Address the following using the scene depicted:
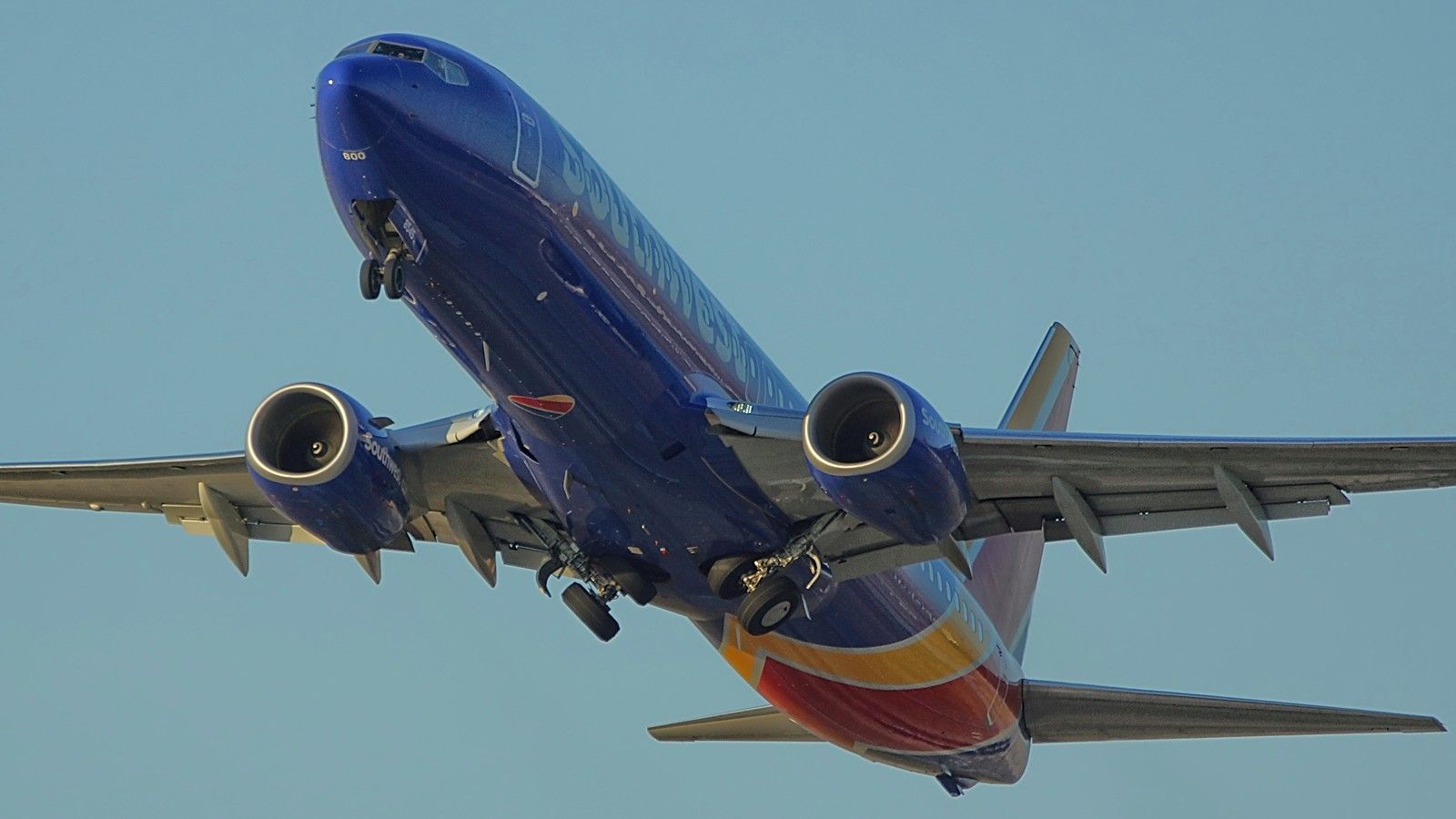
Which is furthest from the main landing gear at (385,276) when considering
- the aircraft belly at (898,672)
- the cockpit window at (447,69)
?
the aircraft belly at (898,672)

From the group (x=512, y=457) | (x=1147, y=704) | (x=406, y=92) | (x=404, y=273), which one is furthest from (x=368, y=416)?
(x=1147, y=704)

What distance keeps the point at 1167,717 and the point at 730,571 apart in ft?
27.0

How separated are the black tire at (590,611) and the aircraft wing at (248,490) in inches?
50.5

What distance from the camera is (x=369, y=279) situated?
22.7 metres

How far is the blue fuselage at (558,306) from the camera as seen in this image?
22094 millimetres

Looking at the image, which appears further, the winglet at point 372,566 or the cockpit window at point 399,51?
the winglet at point 372,566

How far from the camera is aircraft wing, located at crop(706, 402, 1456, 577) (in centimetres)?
2397

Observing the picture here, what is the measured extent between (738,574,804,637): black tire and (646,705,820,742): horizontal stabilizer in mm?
5479

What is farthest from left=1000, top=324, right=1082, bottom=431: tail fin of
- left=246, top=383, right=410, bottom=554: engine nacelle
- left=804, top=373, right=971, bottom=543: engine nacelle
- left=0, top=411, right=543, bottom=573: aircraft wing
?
left=246, top=383, right=410, bottom=554: engine nacelle

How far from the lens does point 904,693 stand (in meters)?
29.8

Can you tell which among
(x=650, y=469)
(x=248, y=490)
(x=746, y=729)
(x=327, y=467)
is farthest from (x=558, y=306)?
(x=746, y=729)

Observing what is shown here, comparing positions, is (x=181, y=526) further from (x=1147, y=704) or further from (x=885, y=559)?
(x=1147, y=704)

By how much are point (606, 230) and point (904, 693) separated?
371 inches

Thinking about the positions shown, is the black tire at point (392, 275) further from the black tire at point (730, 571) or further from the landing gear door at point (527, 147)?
the black tire at point (730, 571)
